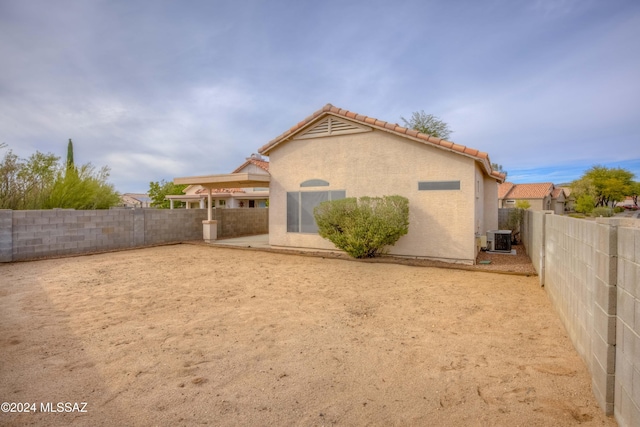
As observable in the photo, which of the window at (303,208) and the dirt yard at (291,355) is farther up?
Result: the window at (303,208)

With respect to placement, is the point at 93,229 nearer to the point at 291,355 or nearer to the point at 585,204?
the point at 291,355

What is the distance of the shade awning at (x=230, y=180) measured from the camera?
13305 millimetres

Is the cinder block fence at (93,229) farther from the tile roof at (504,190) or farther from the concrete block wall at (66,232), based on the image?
the tile roof at (504,190)

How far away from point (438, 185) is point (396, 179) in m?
1.31

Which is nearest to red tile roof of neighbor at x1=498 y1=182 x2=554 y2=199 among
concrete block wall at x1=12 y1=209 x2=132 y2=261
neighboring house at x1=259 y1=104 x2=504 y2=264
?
neighboring house at x1=259 y1=104 x2=504 y2=264

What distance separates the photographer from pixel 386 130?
11.1 meters

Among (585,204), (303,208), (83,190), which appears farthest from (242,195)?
(585,204)

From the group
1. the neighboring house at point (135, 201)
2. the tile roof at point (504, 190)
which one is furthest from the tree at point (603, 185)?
the neighboring house at point (135, 201)

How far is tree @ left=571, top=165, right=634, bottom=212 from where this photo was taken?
162 ft

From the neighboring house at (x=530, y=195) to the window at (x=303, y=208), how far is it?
1455 inches

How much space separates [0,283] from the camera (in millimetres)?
8242

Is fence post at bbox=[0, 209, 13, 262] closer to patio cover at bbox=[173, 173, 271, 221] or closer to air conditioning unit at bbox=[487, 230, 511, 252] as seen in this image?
patio cover at bbox=[173, 173, 271, 221]

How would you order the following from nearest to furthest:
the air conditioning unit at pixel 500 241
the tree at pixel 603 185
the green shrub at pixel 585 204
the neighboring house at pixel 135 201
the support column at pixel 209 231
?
the air conditioning unit at pixel 500 241 → the support column at pixel 209 231 → the neighboring house at pixel 135 201 → the green shrub at pixel 585 204 → the tree at pixel 603 185

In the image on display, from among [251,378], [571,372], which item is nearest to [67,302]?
[251,378]
